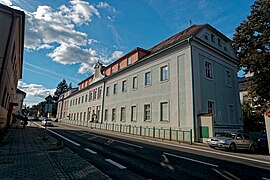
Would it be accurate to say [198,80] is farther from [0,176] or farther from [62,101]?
[62,101]

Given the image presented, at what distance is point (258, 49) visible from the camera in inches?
847

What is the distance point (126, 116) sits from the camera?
26.0 m

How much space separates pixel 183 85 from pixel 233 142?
7.12 m

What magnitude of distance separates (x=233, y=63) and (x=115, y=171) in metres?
24.0

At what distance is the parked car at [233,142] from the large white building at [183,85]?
1.90 meters

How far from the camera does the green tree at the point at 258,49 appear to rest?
67.1ft

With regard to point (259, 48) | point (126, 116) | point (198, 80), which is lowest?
point (126, 116)

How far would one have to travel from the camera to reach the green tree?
20453 millimetres

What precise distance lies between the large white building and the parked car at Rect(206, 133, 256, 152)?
1904 mm

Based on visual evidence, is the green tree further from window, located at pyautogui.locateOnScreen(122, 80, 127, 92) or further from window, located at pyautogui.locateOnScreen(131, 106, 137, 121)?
window, located at pyautogui.locateOnScreen(122, 80, 127, 92)

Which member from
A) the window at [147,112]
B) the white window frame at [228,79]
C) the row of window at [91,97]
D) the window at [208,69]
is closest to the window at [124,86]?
the window at [147,112]

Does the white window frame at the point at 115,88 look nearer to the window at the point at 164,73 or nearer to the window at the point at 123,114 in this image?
the window at the point at 123,114

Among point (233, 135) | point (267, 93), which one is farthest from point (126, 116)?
point (267, 93)

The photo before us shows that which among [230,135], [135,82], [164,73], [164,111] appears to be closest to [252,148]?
[230,135]
